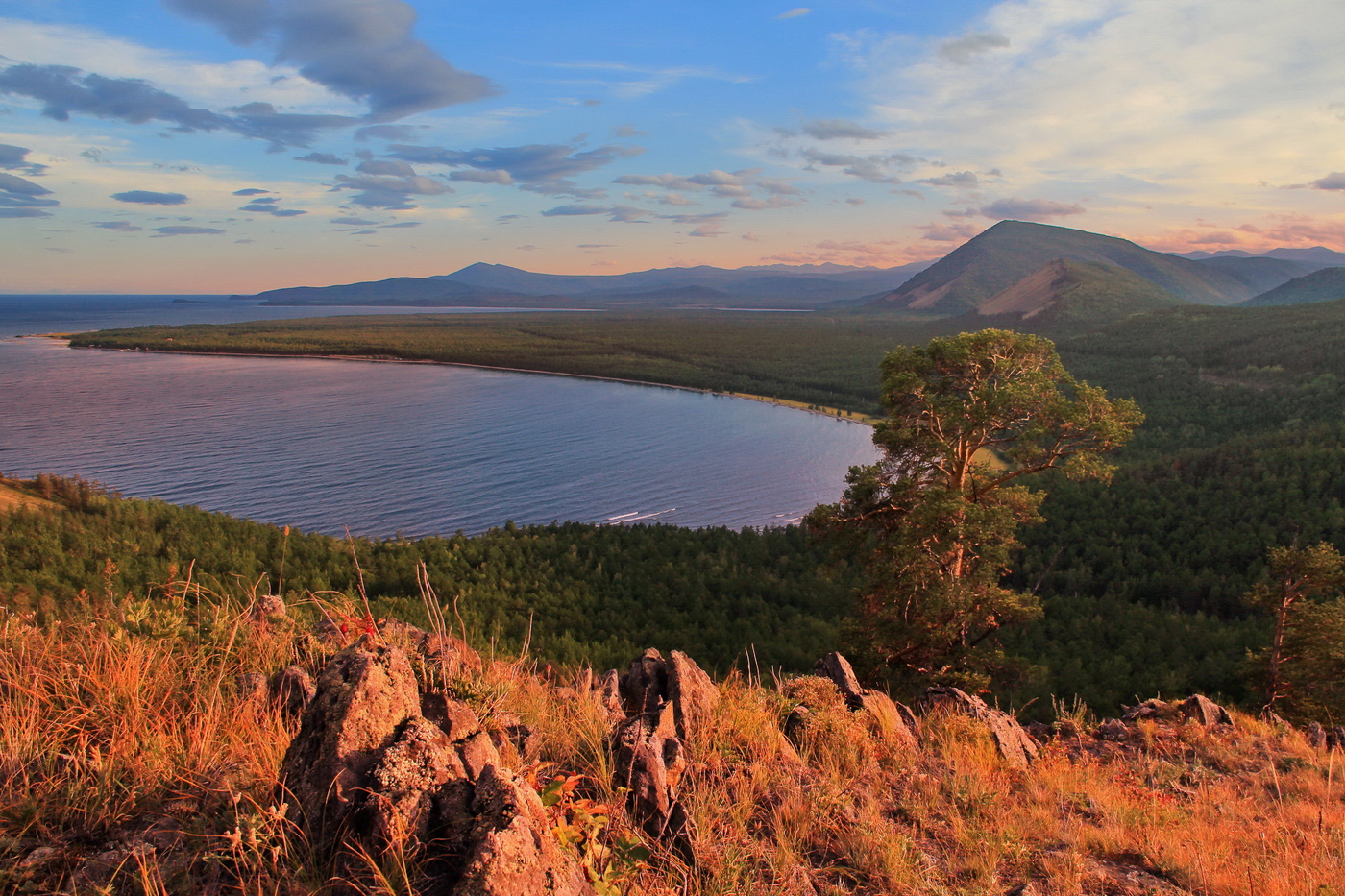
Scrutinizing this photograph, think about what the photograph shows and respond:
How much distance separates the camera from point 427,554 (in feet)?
89.6

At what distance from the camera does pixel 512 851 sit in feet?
9.53

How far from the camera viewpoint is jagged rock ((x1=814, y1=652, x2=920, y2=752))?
6992 millimetres

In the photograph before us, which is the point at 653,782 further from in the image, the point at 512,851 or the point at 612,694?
the point at 612,694

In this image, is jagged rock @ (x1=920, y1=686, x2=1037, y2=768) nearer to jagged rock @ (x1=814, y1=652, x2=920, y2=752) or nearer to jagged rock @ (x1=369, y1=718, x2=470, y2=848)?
jagged rock @ (x1=814, y1=652, x2=920, y2=752)

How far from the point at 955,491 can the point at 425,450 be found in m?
44.9

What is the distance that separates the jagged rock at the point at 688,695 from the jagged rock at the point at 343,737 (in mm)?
2510

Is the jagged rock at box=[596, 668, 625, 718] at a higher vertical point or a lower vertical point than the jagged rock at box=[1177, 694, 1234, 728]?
higher

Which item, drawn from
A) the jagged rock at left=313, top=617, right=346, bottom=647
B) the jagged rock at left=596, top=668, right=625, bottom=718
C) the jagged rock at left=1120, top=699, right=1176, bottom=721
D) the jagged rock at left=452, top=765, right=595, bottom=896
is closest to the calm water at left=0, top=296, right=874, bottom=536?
the jagged rock at left=1120, top=699, right=1176, bottom=721

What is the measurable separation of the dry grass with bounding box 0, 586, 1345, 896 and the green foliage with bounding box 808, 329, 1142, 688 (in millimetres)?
6546

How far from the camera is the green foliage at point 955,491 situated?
13.7m

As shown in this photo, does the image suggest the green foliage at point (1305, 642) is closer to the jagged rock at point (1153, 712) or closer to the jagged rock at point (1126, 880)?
the jagged rock at point (1153, 712)

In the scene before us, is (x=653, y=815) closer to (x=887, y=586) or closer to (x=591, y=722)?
(x=591, y=722)

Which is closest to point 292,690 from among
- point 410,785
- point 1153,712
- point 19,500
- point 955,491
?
point 410,785

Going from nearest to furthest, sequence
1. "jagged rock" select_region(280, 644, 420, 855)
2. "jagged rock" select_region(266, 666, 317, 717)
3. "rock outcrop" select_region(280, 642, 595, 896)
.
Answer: "rock outcrop" select_region(280, 642, 595, 896) < "jagged rock" select_region(280, 644, 420, 855) < "jagged rock" select_region(266, 666, 317, 717)
